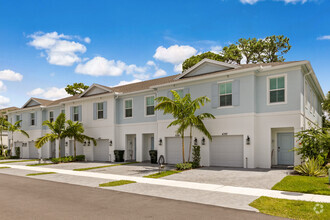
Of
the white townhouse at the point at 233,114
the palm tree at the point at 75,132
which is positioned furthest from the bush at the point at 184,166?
the palm tree at the point at 75,132

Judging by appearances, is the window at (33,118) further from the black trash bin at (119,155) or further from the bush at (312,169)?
the bush at (312,169)

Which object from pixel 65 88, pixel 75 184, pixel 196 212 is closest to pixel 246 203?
pixel 196 212

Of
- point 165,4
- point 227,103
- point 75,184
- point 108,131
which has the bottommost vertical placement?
point 75,184

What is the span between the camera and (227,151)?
17.5 metres

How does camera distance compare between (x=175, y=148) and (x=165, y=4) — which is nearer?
(x=165, y=4)

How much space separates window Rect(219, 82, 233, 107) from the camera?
17.4 m

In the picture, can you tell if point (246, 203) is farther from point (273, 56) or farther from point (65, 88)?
point (65, 88)

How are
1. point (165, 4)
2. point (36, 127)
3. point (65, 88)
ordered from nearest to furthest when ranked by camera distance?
point (165, 4)
point (36, 127)
point (65, 88)

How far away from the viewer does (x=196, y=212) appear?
25.0 ft

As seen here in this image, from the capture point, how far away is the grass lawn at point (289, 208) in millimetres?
7117

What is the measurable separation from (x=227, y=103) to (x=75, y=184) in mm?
10244

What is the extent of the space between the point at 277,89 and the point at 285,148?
12.1ft

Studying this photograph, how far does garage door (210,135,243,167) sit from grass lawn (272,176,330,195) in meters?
4.61

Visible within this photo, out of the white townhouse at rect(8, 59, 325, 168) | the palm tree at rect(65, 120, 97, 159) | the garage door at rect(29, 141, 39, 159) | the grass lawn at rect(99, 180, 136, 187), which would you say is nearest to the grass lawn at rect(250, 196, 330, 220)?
the grass lawn at rect(99, 180, 136, 187)
